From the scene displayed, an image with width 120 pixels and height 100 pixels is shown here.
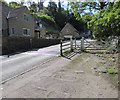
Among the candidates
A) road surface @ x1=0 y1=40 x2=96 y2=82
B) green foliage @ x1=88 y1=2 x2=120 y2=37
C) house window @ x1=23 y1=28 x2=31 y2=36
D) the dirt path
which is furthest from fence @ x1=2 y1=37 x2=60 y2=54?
the dirt path

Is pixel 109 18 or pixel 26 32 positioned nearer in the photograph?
pixel 109 18

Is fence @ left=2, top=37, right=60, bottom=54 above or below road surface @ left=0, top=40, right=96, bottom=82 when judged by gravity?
above

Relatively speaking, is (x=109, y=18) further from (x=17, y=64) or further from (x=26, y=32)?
(x=26, y=32)

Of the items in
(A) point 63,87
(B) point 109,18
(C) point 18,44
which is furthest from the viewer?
(C) point 18,44

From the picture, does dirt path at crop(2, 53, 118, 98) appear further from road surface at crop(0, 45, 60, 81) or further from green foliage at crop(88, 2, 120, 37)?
green foliage at crop(88, 2, 120, 37)

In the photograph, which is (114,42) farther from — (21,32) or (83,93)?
(21,32)

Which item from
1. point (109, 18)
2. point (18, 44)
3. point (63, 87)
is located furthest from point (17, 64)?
point (18, 44)

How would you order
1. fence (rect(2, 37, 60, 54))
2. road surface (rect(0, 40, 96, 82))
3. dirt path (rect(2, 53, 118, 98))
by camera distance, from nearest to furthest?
dirt path (rect(2, 53, 118, 98)) < road surface (rect(0, 40, 96, 82)) < fence (rect(2, 37, 60, 54))

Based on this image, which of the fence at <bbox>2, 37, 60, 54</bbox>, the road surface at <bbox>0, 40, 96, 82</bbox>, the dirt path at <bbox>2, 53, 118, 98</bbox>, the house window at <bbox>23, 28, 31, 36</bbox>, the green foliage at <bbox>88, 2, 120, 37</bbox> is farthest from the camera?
the house window at <bbox>23, 28, 31, 36</bbox>

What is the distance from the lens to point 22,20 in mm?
23969

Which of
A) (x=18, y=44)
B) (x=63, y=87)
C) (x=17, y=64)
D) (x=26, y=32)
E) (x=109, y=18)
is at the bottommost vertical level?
(x=63, y=87)

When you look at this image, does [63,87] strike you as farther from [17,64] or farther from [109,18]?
[109,18]

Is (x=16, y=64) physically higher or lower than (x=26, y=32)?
lower

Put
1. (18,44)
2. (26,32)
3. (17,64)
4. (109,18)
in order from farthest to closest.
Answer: (26,32) < (18,44) < (109,18) < (17,64)
